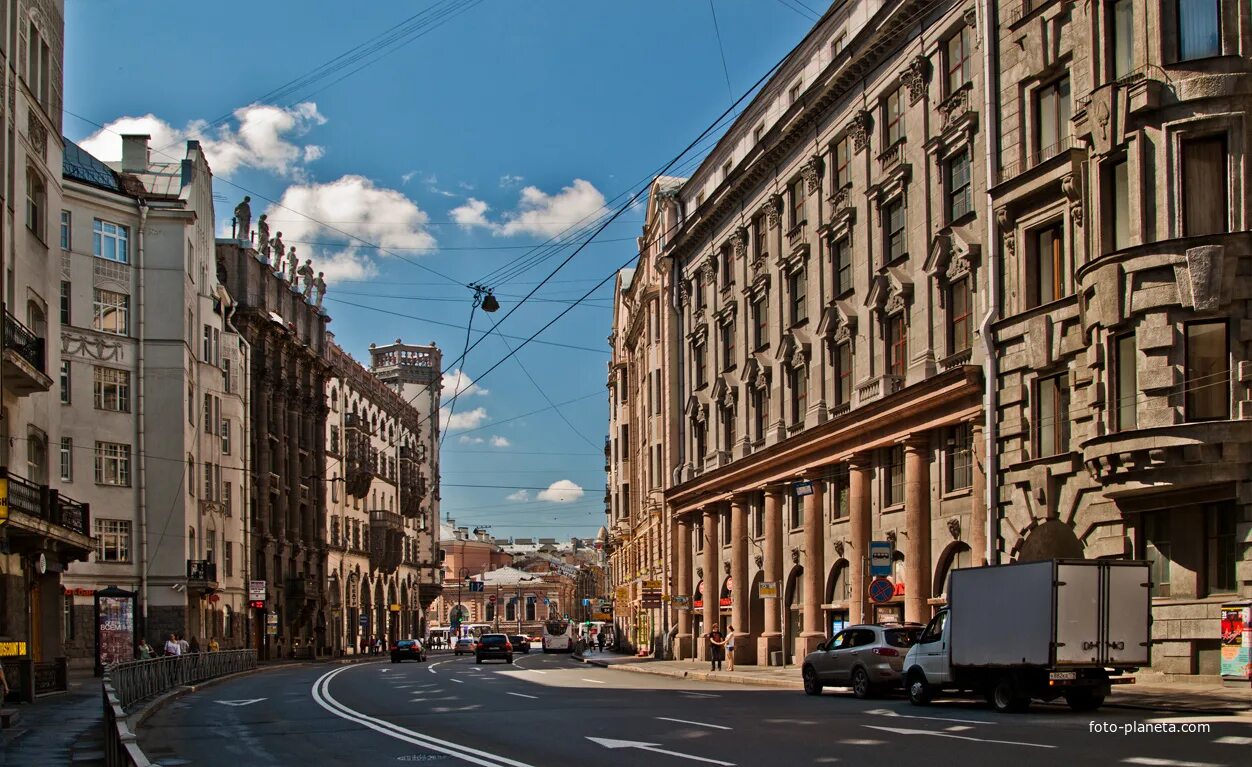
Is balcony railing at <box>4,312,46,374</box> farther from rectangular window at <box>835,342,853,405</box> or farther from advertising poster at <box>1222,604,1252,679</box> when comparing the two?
advertising poster at <box>1222,604,1252,679</box>

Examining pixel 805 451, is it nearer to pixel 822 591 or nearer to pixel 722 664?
pixel 822 591

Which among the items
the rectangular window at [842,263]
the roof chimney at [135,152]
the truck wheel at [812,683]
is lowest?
the truck wheel at [812,683]

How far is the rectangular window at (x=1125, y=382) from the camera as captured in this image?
1081 inches

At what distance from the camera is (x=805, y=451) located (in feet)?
147

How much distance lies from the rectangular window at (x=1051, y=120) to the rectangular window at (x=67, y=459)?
39580 millimetres

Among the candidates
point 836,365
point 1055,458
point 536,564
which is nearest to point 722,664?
point 836,365

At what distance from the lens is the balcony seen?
3089 centimetres

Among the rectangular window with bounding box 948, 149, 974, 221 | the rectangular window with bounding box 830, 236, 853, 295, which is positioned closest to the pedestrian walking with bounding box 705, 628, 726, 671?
the rectangular window with bounding box 830, 236, 853, 295

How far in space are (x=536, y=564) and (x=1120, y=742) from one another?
598 feet

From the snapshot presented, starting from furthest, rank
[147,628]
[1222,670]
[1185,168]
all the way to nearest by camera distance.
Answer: [147,628], [1185,168], [1222,670]

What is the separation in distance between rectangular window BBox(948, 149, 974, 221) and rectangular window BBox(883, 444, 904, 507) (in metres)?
6.53

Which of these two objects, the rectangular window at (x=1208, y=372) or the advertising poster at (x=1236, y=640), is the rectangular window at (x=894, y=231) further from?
the advertising poster at (x=1236, y=640)

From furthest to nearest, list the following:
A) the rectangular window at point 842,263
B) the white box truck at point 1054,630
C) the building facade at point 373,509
Answer: 1. the building facade at point 373,509
2. the rectangular window at point 842,263
3. the white box truck at point 1054,630

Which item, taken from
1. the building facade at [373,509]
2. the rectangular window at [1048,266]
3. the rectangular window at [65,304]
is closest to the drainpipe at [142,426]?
the rectangular window at [65,304]
